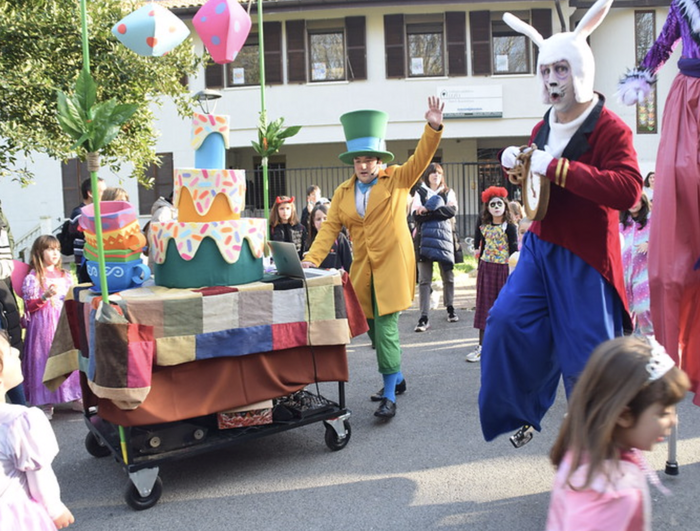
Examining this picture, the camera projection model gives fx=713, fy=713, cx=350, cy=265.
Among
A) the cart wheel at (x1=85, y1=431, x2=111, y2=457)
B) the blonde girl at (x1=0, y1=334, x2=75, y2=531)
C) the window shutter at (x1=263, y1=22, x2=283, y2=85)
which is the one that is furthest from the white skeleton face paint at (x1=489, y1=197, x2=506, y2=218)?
the window shutter at (x1=263, y1=22, x2=283, y2=85)

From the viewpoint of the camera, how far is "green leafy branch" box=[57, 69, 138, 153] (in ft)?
10.9

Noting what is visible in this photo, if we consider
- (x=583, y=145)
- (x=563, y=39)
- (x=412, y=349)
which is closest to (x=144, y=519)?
(x=583, y=145)

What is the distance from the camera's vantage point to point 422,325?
7988 mm

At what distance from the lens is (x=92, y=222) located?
3.80m

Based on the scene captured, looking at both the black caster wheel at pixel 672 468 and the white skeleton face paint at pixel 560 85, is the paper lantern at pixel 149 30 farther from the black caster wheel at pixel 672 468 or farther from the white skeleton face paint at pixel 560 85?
the black caster wheel at pixel 672 468

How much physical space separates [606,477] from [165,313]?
2418mm

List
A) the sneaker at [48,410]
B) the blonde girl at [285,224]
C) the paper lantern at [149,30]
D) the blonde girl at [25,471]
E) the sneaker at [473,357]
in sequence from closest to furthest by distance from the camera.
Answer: the blonde girl at [25,471] → the paper lantern at [149,30] → the sneaker at [48,410] → the sneaker at [473,357] → the blonde girl at [285,224]

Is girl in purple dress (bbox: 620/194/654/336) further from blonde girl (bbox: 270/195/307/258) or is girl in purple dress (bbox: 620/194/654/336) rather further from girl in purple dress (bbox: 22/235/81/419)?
girl in purple dress (bbox: 22/235/81/419)

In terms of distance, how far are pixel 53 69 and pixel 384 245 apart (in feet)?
→ 15.2

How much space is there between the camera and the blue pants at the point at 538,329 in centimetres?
311

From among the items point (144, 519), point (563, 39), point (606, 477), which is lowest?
point (144, 519)

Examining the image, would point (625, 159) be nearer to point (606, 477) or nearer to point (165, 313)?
point (606, 477)

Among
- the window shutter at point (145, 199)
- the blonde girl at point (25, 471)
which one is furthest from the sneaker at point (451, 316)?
the window shutter at point (145, 199)

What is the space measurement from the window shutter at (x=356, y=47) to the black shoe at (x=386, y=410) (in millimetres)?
16087
